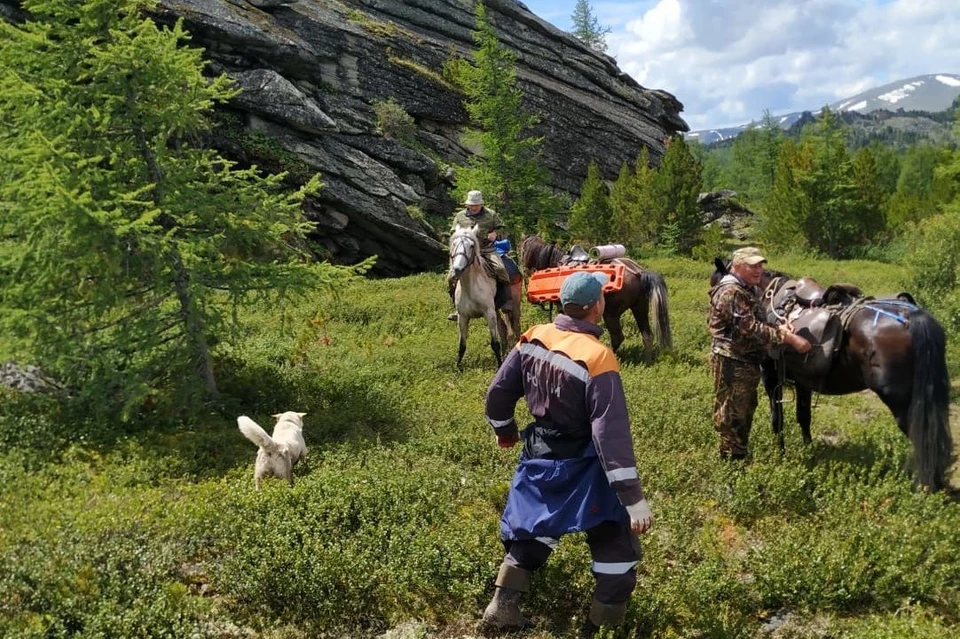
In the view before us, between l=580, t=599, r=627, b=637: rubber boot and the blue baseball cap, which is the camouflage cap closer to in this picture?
the blue baseball cap

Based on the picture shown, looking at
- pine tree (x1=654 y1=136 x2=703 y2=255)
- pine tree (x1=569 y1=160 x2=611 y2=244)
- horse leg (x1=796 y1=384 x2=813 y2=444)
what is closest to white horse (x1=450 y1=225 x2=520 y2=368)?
horse leg (x1=796 y1=384 x2=813 y2=444)

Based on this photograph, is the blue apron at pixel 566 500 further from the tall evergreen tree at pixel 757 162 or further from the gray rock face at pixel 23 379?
the tall evergreen tree at pixel 757 162

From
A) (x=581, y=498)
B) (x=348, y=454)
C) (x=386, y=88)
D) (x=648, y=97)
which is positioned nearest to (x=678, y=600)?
(x=581, y=498)

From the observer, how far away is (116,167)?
31.0 ft

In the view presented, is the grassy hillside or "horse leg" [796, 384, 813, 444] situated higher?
"horse leg" [796, 384, 813, 444]

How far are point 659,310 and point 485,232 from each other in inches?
155

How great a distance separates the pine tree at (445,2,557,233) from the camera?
27.6m

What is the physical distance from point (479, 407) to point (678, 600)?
5733 mm

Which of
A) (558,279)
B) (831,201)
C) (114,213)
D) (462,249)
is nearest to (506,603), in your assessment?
(114,213)

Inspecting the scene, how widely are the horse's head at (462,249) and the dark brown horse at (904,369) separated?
494cm

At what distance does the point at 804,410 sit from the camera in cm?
855

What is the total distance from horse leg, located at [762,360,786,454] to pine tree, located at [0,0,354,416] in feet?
21.6

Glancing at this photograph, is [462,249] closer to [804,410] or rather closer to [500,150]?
[804,410]

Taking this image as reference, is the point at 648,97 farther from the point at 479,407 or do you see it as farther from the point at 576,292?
the point at 576,292
